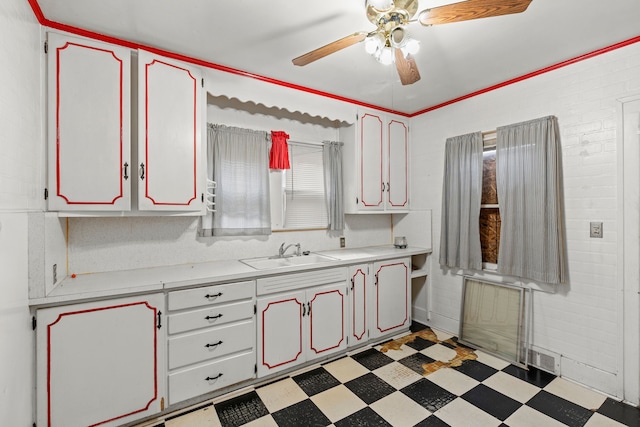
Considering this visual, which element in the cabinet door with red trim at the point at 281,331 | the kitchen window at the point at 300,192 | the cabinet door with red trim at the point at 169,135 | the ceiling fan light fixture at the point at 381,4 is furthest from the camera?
the kitchen window at the point at 300,192

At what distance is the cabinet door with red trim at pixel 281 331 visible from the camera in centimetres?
232

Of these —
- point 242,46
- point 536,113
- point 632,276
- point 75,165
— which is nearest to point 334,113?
point 242,46

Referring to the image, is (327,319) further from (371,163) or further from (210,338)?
(371,163)

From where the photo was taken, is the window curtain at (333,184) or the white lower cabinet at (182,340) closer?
the white lower cabinet at (182,340)

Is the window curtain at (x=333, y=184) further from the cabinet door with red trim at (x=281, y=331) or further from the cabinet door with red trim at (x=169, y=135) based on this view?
the cabinet door with red trim at (x=169, y=135)

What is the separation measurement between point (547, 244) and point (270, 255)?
2361 millimetres

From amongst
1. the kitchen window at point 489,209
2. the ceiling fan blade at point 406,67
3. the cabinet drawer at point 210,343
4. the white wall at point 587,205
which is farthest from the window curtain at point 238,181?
the white wall at point 587,205

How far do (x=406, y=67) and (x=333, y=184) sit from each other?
5.41 feet

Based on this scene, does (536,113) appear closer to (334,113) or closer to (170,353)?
(334,113)

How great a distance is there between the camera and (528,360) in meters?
2.60

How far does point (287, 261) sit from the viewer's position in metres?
2.82

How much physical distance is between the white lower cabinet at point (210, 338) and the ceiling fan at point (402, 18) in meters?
1.64

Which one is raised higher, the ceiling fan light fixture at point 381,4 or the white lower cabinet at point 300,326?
the ceiling fan light fixture at point 381,4

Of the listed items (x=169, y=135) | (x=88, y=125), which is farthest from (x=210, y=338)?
(x=88, y=125)
